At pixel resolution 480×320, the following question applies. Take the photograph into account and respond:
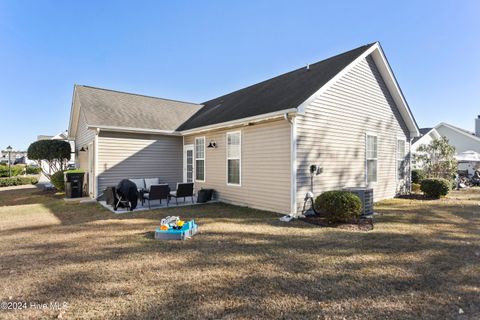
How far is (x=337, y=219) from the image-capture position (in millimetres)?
7062

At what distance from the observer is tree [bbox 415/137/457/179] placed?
1350 centimetres

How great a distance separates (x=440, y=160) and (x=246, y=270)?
14538 mm

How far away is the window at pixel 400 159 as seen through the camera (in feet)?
39.6

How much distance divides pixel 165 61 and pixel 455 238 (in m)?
16.3

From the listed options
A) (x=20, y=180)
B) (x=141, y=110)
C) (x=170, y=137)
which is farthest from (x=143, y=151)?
(x=20, y=180)

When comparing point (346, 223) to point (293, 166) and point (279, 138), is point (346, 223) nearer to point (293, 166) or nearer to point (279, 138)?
point (293, 166)

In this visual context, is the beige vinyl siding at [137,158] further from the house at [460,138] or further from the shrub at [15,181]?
the house at [460,138]

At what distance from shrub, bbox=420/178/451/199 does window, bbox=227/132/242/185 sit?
8274 mm

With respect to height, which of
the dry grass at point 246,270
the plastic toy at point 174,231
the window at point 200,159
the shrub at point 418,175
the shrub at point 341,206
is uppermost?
the window at point 200,159

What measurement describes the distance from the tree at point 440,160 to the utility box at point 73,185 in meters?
17.3

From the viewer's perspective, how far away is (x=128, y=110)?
503 inches

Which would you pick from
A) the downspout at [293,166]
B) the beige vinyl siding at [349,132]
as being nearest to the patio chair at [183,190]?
the downspout at [293,166]

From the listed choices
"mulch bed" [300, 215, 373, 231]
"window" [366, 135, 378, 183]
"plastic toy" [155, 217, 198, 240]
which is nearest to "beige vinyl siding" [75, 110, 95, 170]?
"plastic toy" [155, 217, 198, 240]

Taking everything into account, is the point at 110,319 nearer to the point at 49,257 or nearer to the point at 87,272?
the point at 87,272
